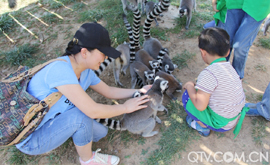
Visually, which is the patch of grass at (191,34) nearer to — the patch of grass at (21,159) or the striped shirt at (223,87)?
the striped shirt at (223,87)

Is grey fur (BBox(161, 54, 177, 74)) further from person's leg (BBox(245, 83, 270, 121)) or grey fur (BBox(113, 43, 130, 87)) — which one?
person's leg (BBox(245, 83, 270, 121))

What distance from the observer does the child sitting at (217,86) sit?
5.98ft

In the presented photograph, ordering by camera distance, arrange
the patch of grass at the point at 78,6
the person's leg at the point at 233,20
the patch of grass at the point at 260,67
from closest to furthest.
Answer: the person's leg at the point at 233,20
the patch of grass at the point at 260,67
the patch of grass at the point at 78,6

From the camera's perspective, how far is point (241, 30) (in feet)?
8.59

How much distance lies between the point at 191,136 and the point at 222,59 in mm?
1168

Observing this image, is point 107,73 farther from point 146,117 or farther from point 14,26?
point 14,26

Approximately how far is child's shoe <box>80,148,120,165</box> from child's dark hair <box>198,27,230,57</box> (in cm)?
179

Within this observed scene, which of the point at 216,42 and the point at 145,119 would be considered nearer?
the point at 216,42

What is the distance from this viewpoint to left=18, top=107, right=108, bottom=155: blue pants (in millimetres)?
1714

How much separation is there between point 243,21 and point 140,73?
190cm

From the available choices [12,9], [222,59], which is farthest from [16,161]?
[12,9]

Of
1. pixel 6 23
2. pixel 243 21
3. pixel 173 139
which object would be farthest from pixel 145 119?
pixel 6 23

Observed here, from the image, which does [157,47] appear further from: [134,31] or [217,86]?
[217,86]

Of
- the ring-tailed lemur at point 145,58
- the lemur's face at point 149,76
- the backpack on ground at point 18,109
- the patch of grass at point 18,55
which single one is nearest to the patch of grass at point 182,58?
the ring-tailed lemur at point 145,58
